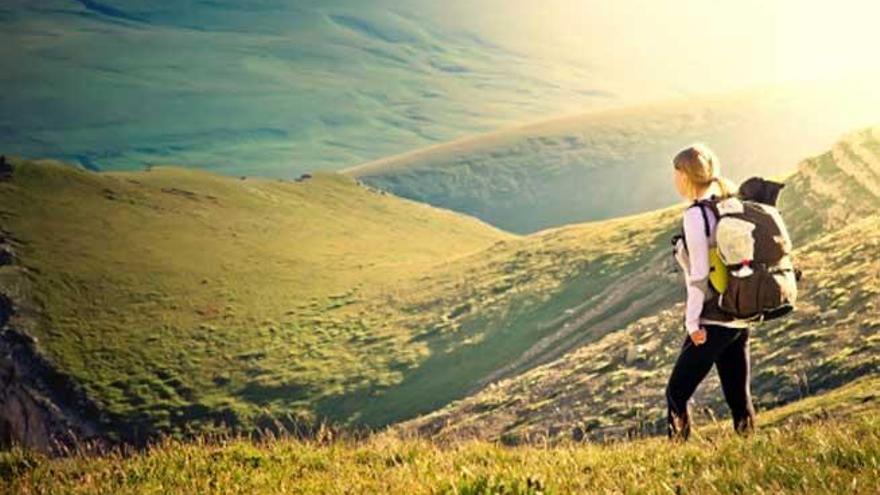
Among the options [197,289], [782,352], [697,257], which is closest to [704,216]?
[697,257]

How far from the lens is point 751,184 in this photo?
1020 centimetres

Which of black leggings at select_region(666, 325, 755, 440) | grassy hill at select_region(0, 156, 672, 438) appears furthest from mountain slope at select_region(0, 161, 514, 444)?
black leggings at select_region(666, 325, 755, 440)

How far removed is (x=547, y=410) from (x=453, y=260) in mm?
66777

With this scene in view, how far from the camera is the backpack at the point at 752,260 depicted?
9.59 metres

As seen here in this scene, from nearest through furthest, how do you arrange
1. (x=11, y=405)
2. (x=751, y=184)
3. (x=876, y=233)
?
1. (x=751, y=184)
2. (x=876, y=233)
3. (x=11, y=405)

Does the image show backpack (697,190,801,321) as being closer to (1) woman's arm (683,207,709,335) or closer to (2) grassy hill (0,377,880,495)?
(1) woman's arm (683,207,709,335)

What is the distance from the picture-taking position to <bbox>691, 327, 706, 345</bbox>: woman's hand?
9.88 meters

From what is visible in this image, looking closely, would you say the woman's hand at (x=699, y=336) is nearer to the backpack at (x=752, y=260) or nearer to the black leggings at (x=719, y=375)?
the black leggings at (x=719, y=375)

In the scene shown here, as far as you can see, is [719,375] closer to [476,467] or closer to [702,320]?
[702,320]

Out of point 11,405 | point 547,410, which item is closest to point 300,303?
point 11,405

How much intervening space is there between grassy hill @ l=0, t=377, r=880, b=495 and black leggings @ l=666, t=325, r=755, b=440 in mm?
282

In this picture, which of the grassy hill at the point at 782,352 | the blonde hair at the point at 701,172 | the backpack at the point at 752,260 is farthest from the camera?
the grassy hill at the point at 782,352

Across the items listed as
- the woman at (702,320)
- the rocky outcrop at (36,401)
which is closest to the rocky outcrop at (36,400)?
the rocky outcrop at (36,401)

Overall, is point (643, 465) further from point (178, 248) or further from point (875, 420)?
point (178, 248)
